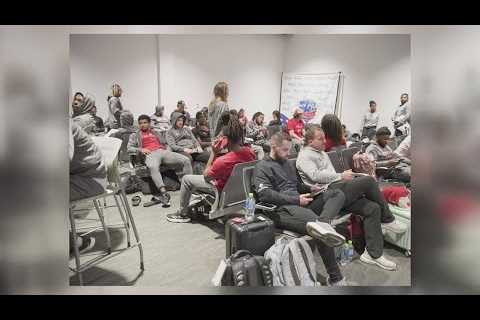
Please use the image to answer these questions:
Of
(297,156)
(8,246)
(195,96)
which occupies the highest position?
(195,96)

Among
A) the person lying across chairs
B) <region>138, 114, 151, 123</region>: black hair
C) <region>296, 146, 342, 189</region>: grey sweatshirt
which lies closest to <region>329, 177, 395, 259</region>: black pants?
<region>296, 146, 342, 189</region>: grey sweatshirt

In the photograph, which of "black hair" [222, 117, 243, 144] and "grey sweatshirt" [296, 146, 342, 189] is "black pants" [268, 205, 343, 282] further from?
"black hair" [222, 117, 243, 144]

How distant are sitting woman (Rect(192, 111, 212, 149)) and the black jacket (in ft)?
1.27

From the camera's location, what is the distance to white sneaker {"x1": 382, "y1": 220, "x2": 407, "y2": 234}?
9.05 ft

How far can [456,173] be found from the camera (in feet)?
8.80

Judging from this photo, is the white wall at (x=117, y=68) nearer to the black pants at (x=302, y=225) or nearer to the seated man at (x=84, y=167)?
the seated man at (x=84, y=167)

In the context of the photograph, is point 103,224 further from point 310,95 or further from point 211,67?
point 310,95

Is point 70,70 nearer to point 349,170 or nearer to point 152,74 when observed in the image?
point 152,74

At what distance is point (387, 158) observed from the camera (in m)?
2.74

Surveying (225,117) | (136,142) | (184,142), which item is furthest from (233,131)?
(136,142)

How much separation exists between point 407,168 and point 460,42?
36.1 inches

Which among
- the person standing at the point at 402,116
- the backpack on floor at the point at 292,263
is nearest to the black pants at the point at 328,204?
the backpack on floor at the point at 292,263

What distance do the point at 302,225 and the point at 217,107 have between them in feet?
3.31
